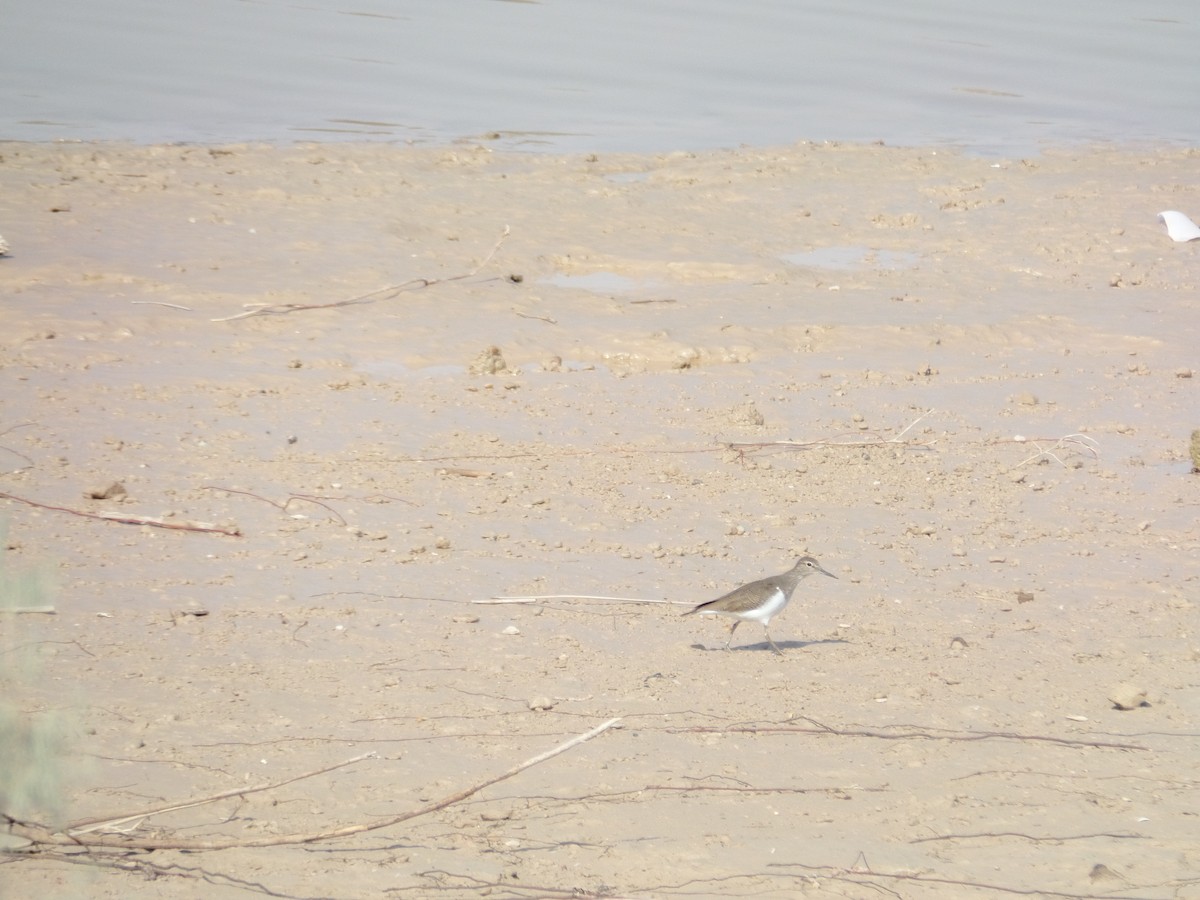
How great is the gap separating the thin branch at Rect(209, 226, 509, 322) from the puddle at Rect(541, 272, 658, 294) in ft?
1.97

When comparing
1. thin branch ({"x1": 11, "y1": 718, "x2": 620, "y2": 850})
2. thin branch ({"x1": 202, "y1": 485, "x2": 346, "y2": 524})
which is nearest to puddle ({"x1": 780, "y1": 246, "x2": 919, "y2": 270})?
thin branch ({"x1": 202, "y1": 485, "x2": 346, "y2": 524})

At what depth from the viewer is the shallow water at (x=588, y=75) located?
16000 millimetres

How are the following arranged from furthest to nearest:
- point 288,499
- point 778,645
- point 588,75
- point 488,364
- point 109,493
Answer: point 588,75, point 488,364, point 288,499, point 109,493, point 778,645

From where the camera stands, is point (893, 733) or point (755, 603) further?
point (755, 603)

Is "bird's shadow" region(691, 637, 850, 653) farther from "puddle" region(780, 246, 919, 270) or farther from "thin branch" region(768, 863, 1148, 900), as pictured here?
"puddle" region(780, 246, 919, 270)

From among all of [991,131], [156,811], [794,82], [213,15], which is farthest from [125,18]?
[156,811]

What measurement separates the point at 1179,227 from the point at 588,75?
366 inches

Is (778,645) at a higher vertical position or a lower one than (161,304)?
lower

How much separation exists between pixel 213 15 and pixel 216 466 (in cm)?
1707

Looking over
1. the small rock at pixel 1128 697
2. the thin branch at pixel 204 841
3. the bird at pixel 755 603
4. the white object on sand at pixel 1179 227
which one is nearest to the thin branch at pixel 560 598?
the bird at pixel 755 603

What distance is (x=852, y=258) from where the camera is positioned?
40.0 feet

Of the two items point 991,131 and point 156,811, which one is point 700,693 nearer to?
point 156,811

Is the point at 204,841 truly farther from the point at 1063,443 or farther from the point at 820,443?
the point at 1063,443

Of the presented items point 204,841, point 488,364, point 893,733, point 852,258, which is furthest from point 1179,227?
point 204,841
